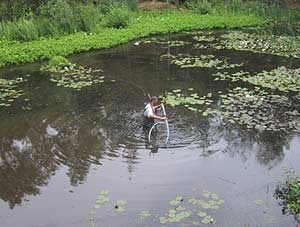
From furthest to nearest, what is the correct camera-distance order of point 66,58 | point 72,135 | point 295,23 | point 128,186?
point 295,23 < point 66,58 < point 72,135 < point 128,186

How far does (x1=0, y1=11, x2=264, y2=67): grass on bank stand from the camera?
1806cm

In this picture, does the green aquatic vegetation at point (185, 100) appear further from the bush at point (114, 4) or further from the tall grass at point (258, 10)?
the bush at point (114, 4)

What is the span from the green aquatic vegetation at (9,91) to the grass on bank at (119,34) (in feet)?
7.59

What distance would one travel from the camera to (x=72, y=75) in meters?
15.8

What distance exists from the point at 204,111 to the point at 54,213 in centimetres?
A: 551

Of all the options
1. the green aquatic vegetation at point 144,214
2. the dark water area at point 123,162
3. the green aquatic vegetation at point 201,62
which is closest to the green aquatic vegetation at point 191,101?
the dark water area at point 123,162

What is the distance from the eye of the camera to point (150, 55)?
743 inches

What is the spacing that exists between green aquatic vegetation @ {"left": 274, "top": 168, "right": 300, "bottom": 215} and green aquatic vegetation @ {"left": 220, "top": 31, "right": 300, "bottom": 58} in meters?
10.8

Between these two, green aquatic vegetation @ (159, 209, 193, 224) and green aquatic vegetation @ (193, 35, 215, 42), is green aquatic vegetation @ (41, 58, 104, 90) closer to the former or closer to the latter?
green aquatic vegetation @ (193, 35, 215, 42)

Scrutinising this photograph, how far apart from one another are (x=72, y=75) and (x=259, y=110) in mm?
7125

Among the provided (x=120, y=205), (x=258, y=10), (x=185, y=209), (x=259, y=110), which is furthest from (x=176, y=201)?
(x=258, y=10)

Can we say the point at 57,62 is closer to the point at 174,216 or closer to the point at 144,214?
the point at 144,214

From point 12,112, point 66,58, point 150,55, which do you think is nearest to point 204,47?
point 150,55

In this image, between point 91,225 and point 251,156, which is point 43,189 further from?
point 251,156
